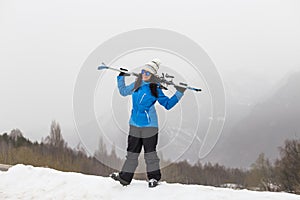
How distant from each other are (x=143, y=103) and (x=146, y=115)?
183 mm

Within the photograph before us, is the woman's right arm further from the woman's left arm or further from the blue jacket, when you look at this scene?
the woman's left arm

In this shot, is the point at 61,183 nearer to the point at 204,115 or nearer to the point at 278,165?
the point at 204,115

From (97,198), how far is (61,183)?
923 millimetres

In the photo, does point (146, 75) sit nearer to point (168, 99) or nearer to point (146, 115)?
point (168, 99)

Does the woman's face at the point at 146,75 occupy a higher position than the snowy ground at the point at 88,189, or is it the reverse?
the woman's face at the point at 146,75

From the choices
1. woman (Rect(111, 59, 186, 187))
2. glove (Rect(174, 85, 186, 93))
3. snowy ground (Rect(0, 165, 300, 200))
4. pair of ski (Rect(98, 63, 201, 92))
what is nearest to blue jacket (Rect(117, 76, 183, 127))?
woman (Rect(111, 59, 186, 187))

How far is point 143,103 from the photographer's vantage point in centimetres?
485

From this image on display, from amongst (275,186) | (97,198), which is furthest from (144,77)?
(275,186)

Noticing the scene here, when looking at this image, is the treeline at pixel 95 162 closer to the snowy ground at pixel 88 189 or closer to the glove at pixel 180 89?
the snowy ground at pixel 88 189

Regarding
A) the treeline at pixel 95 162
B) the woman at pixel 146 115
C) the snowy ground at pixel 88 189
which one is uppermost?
the treeline at pixel 95 162

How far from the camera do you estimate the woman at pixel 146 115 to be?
486cm

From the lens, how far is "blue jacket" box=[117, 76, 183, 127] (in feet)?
15.9

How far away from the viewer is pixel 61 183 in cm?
541

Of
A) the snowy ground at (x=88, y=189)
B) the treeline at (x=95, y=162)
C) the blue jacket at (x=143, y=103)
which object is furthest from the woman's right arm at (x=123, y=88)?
the treeline at (x=95, y=162)
